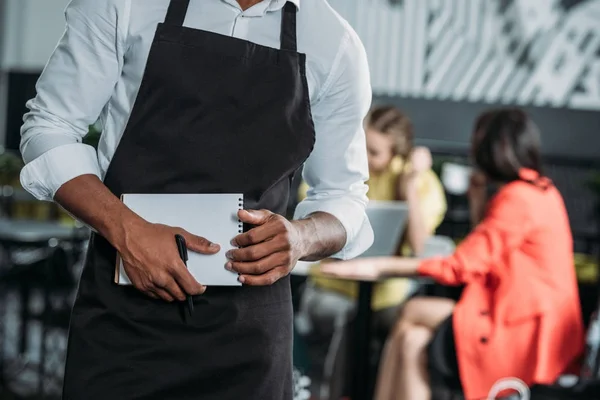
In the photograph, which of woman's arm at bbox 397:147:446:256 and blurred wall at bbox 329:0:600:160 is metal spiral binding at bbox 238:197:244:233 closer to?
woman's arm at bbox 397:147:446:256

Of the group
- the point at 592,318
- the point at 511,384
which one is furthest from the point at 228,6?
the point at 592,318

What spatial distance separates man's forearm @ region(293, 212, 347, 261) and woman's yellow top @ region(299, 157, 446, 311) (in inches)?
80.1

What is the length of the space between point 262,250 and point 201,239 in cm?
7

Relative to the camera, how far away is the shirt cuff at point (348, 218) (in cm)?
133

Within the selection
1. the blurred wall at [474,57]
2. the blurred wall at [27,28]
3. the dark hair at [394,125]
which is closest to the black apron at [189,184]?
the dark hair at [394,125]

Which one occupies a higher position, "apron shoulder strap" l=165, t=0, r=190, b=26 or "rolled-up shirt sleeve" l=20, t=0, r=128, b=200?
"apron shoulder strap" l=165, t=0, r=190, b=26


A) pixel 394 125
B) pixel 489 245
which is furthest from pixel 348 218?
pixel 394 125

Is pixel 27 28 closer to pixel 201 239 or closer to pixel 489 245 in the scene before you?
pixel 489 245

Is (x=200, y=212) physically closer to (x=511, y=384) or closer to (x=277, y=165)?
(x=277, y=165)

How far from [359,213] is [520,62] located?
7409mm

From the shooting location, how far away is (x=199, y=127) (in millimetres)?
1176

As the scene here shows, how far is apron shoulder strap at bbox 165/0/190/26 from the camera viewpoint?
3.86 feet

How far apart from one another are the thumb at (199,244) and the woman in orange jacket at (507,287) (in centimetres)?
176

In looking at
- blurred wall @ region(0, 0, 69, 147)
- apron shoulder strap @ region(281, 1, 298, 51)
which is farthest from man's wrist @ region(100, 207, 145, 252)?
blurred wall @ region(0, 0, 69, 147)
